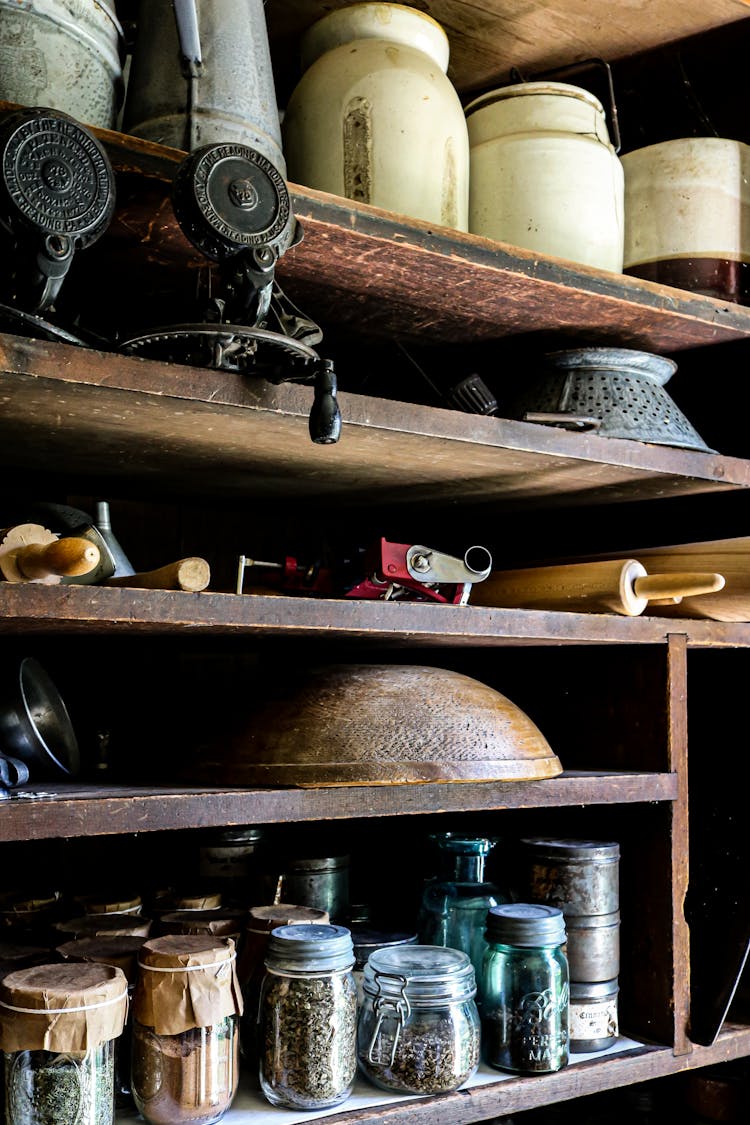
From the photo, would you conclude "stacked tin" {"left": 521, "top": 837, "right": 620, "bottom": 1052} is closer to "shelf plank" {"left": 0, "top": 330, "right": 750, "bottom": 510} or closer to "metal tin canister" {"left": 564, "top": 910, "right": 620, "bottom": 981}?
"metal tin canister" {"left": 564, "top": 910, "right": 620, "bottom": 981}

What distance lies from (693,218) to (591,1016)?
1.26m

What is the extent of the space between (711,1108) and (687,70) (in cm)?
194

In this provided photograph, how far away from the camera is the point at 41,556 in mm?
1177

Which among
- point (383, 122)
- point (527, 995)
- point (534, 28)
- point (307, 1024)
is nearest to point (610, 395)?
point (383, 122)

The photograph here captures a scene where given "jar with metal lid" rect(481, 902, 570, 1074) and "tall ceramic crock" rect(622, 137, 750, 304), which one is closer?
"jar with metal lid" rect(481, 902, 570, 1074)

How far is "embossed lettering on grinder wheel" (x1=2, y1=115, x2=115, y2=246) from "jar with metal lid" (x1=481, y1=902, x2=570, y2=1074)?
1039 mm

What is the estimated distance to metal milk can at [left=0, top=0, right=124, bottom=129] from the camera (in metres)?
1.19

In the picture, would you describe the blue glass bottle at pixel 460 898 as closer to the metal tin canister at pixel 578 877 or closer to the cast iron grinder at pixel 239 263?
the metal tin canister at pixel 578 877

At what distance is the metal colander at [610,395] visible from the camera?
1592mm

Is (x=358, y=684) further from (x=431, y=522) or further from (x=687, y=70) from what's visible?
(x=687, y=70)

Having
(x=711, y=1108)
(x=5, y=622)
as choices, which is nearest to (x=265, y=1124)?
(x=5, y=622)

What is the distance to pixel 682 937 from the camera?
62.9 inches

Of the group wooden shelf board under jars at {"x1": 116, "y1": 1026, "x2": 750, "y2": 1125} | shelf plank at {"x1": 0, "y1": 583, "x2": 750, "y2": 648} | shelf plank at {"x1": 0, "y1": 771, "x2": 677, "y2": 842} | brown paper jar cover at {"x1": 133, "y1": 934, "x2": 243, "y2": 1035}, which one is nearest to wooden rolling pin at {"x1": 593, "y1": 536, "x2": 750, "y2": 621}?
shelf plank at {"x1": 0, "y1": 583, "x2": 750, "y2": 648}

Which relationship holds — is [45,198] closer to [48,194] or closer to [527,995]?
[48,194]
